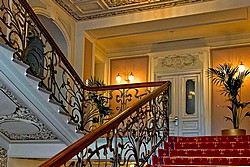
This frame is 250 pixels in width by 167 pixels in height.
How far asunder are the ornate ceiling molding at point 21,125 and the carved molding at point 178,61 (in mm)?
4613

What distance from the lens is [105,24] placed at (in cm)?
888

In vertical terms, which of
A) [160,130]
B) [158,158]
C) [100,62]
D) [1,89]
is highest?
[100,62]

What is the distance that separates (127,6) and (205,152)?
4534 millimetres

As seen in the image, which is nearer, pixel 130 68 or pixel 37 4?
pixel 37 4

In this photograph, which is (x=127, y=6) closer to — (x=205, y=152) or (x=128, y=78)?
(x=128, y=78)

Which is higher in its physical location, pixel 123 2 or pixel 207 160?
pixel 123 2

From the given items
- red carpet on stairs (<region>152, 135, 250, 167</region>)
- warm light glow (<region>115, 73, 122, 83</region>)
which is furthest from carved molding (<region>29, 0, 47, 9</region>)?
red carpet on stairs (<region>152, 135, 250, 167</region>)

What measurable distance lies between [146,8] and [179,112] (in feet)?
9.52

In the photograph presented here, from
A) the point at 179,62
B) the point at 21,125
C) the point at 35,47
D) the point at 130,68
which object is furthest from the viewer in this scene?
Result: the point at 130,68

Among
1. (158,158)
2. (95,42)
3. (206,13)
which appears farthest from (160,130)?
(95,42)

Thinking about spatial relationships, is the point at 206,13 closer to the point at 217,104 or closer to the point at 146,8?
the point at 146,8

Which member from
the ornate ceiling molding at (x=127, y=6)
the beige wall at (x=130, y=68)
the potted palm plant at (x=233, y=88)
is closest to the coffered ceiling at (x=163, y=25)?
the ornate ceiling molding at (x=127, y=6)

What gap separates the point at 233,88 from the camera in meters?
7.95

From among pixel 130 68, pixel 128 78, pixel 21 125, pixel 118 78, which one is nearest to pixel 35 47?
pixel 21 125
